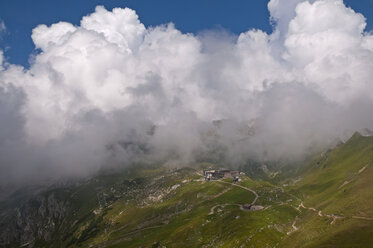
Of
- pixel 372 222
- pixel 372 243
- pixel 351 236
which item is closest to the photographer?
pixel 372 243

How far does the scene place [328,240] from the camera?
183875 millimetres

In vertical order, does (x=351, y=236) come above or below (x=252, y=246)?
below

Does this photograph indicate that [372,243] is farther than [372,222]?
No

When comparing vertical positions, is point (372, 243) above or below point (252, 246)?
below

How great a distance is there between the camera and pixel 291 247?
191 meters

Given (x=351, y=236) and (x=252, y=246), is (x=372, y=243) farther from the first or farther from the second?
(x=252, y=246)

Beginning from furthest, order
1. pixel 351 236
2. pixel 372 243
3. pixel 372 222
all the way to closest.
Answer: pixel 372 222 → pixel 351 236 → pixel 372 243

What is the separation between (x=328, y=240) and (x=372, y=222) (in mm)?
38106

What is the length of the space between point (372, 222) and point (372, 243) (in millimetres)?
37535

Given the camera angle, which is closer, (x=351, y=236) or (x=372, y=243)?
(x=372, y=243)

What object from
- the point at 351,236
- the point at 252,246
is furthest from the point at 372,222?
the point at 252,246

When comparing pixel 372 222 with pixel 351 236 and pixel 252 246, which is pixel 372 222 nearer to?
pixel 351 236

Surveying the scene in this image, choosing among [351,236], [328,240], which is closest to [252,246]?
[328,240]

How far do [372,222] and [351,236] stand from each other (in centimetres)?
2677
